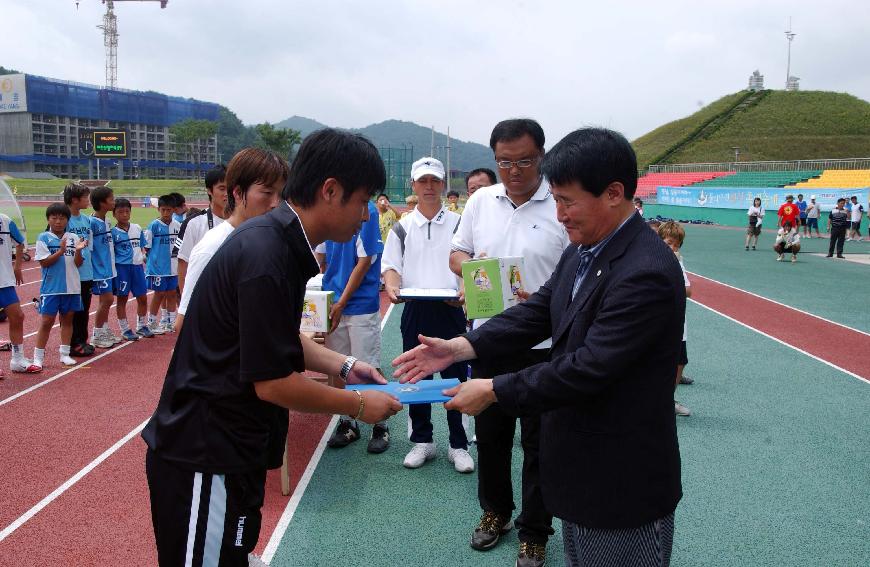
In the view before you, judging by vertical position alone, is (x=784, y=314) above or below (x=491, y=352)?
below

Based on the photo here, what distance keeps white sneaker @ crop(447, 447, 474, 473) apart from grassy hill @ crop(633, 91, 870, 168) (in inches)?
1924

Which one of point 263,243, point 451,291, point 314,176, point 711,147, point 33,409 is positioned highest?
point 711,147

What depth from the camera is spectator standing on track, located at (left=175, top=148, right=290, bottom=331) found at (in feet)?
10.2

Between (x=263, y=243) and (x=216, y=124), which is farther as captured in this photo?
(x=216, y=124)

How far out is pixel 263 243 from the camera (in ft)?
5.40

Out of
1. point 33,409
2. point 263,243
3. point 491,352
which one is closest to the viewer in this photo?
point 263,243

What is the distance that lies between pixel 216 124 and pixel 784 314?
78.4 m

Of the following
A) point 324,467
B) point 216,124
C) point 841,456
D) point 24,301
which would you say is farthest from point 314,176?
point 216,124

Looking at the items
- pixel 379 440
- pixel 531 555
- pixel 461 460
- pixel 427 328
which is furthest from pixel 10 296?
pixel 531 555

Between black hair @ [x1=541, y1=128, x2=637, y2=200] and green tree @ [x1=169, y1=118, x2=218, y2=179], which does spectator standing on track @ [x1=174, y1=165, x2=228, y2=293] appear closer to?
black hair @ [x1=541, y1=128, x2=637, y2=200]

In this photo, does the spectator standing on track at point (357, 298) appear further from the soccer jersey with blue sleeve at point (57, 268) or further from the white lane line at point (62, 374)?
the soccer jersey with blue sleeve at point (57, 268)

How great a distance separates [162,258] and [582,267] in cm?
854

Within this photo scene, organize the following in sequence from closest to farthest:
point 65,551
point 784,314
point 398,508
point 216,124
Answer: point 65,551 < point 398,508 < point 784,314 < point 216,124

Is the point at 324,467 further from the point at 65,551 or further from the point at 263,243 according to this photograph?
the point at 263,243
